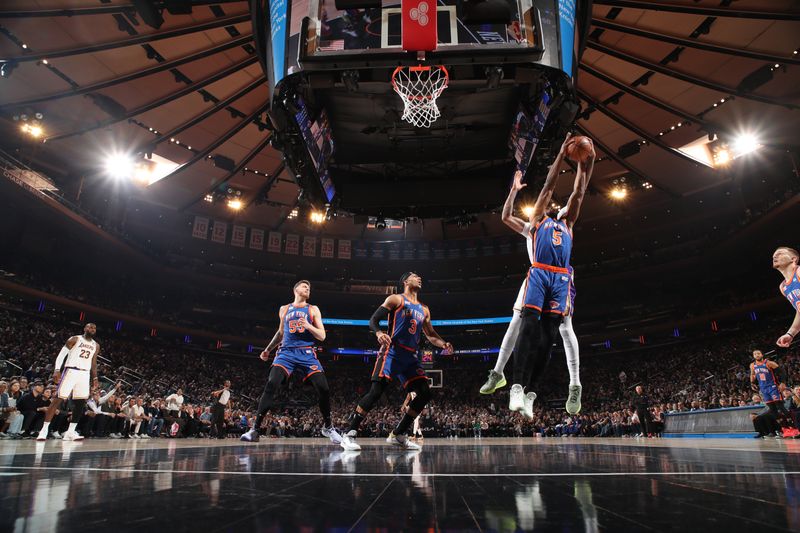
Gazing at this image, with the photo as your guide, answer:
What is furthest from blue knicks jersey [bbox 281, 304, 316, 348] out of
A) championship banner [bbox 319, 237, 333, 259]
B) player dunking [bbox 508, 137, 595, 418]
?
championship banner [bbox 319, 237, 333, 259]

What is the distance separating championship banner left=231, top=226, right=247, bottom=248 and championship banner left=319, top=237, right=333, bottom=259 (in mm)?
5657

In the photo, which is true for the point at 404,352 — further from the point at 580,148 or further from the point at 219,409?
the point at 219,409

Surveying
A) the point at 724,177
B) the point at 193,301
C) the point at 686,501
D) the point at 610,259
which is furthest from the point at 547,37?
the point at 193,301

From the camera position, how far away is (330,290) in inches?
1362

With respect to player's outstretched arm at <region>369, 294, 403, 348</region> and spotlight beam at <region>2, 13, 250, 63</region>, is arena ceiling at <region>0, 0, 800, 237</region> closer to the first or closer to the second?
spotlight beam at <region>2, 13, 250, 63</region>

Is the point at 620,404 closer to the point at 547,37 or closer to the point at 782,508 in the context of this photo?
the point at 547,37

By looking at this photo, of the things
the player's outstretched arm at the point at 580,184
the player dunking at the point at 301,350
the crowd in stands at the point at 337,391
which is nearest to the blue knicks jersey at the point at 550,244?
the player's outstretched arm at the point at 580,184

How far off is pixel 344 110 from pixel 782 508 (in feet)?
37.5

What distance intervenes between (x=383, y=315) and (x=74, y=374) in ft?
22.9

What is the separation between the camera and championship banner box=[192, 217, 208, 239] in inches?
1223

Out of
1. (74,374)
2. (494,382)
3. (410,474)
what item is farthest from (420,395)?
(74,374)

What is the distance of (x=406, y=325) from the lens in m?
6.47

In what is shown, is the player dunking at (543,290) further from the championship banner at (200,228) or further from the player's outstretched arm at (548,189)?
the championship banner at (200,228)

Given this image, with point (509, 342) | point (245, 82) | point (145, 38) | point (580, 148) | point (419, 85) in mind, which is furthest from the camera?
point (245, 82)
